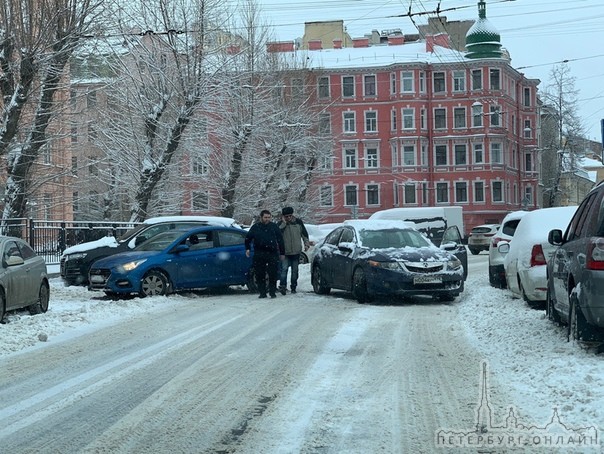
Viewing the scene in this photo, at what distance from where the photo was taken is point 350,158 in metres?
74.5

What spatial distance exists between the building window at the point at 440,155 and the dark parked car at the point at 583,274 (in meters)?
63.6

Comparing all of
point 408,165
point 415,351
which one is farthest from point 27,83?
point 408,165

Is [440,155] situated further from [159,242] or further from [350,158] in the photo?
[159,242]

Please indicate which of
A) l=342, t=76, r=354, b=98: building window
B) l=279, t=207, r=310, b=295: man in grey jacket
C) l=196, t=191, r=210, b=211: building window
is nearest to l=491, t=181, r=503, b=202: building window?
l=342, t=76, r=354, b=98: building window

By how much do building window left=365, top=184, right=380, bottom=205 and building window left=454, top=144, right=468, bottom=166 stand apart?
730cm

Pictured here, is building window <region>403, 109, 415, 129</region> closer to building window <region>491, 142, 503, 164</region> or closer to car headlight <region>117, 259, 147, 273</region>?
building window <region>491, 142, 503, 164</region>

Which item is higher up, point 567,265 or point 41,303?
point 567,265

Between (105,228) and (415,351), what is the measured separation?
803 inches

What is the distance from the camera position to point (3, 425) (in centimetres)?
655

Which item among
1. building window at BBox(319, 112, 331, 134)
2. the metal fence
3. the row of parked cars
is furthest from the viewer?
building window at BBox(319, 112, 331, 134)

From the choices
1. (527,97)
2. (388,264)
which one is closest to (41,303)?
(388,264)

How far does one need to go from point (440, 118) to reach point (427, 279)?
5968 centimetres

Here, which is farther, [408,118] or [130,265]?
[408,118]

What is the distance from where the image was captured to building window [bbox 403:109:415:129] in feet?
239
